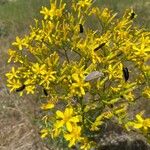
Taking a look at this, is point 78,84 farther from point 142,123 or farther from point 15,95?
point 15,95

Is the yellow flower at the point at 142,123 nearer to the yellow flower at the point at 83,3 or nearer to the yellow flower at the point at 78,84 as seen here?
the yellow flower at the point at 78,84

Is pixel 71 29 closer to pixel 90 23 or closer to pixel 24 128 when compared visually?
pixel 24 128

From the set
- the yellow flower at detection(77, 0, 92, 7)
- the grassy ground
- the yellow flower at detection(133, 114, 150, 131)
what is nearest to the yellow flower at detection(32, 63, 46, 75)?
the yellow flower at detection(77, 0, 92, 7)

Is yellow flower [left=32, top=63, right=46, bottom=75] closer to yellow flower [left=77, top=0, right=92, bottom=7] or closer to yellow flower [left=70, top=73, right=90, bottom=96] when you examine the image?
yellow flower [left=70, top=73, right=90, bottom=96]

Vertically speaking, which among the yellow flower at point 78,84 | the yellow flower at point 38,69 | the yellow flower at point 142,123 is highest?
the yellow flower at point 38,69

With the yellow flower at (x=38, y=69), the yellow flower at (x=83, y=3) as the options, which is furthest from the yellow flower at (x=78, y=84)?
the yellow flower at (x=83, y=3)

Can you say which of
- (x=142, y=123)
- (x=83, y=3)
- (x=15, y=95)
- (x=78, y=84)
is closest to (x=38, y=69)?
(x=78, y=84)

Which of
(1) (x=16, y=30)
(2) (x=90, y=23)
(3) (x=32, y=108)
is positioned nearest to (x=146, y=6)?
(2) (x=90, y=23)

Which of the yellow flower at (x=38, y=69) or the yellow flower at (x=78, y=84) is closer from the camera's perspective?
the yellow flower at (x=78, y=84)
